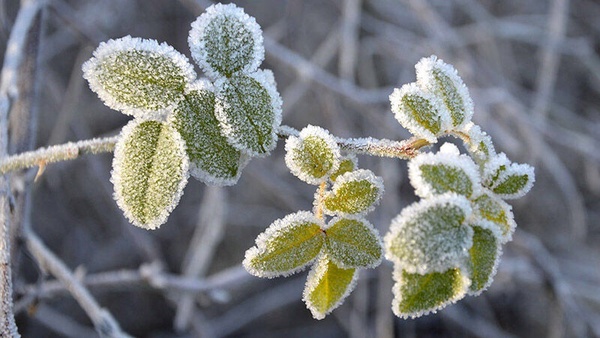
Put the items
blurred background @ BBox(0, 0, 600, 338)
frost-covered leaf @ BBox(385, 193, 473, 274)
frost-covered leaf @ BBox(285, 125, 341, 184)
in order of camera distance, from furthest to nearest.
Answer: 1. blurred background @ BBox(0, 0, 600, 338)
2. frost-covered leaf @ BBox(285, 125, 341, 184)
3. frost-covered leaf @ BBox(385, 193, 473, 274)

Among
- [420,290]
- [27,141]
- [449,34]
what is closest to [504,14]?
[449,34]

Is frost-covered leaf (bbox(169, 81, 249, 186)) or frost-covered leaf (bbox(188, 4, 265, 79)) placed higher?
frost-covered leaf (bbox(188, 4, 265, 79))

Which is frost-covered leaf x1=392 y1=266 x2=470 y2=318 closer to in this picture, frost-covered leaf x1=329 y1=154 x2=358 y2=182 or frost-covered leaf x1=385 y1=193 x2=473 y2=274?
frost-covered leaf x1=385 y1=193 x2=473 y2=274

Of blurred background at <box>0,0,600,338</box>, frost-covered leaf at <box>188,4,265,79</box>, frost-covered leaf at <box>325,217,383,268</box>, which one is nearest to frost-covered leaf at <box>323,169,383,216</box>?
frost-covered leaf at <box>325,217,383,268</box>

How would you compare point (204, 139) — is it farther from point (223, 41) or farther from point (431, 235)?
point (431, 235)

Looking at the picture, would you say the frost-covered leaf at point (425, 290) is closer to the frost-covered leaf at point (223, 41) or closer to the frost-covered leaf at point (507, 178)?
the frost-covered leaf at point (507, 178)

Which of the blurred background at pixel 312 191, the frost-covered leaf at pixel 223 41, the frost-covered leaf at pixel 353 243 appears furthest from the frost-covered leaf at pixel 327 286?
the blurred background at pixel 312 191

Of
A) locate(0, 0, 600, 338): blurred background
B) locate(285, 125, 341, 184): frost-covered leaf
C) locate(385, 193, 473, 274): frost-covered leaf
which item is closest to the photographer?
locate(385, 193, 473, 274): frost-covered leaf
